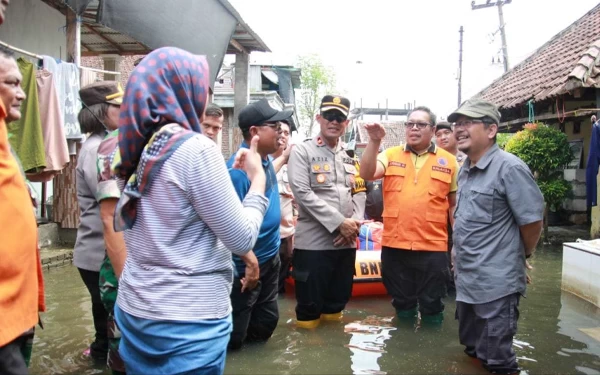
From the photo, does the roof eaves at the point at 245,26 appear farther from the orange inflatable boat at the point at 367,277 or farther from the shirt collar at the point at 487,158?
the shirt collar at the point at 487,158

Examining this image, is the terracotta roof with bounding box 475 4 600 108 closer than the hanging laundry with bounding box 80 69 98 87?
No

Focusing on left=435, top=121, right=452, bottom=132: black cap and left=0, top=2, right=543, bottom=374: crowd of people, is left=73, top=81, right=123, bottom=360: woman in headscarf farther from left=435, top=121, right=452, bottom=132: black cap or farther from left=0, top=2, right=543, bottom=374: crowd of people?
left=435, top=121, right=452, bottom=132: black cap

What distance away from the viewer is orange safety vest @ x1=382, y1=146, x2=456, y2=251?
4828 mm

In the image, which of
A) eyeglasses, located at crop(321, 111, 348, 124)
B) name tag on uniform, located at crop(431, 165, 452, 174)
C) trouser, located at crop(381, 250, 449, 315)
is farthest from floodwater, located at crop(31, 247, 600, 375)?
eyeglasses, located at crop(321, 111, 348, 124)

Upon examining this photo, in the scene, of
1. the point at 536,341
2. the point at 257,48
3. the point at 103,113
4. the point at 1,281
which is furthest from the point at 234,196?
the point at 257,48

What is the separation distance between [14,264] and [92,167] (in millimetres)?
1527

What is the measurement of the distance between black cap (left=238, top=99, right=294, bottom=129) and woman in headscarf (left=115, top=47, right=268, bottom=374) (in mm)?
1866

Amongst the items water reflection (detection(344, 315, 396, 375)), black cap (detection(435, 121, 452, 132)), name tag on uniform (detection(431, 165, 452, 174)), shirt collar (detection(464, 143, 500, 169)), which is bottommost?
Result: water reflection (detection(344, 315, 396, 375))

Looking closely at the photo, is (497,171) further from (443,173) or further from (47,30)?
(47,30)

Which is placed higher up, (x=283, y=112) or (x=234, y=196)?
(x=283, y=112)

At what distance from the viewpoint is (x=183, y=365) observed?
191 cm

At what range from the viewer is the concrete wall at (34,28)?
26.7ft

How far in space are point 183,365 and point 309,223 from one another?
2.96 metres

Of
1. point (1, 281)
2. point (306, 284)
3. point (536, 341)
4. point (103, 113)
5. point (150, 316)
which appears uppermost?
point (103, 113)
